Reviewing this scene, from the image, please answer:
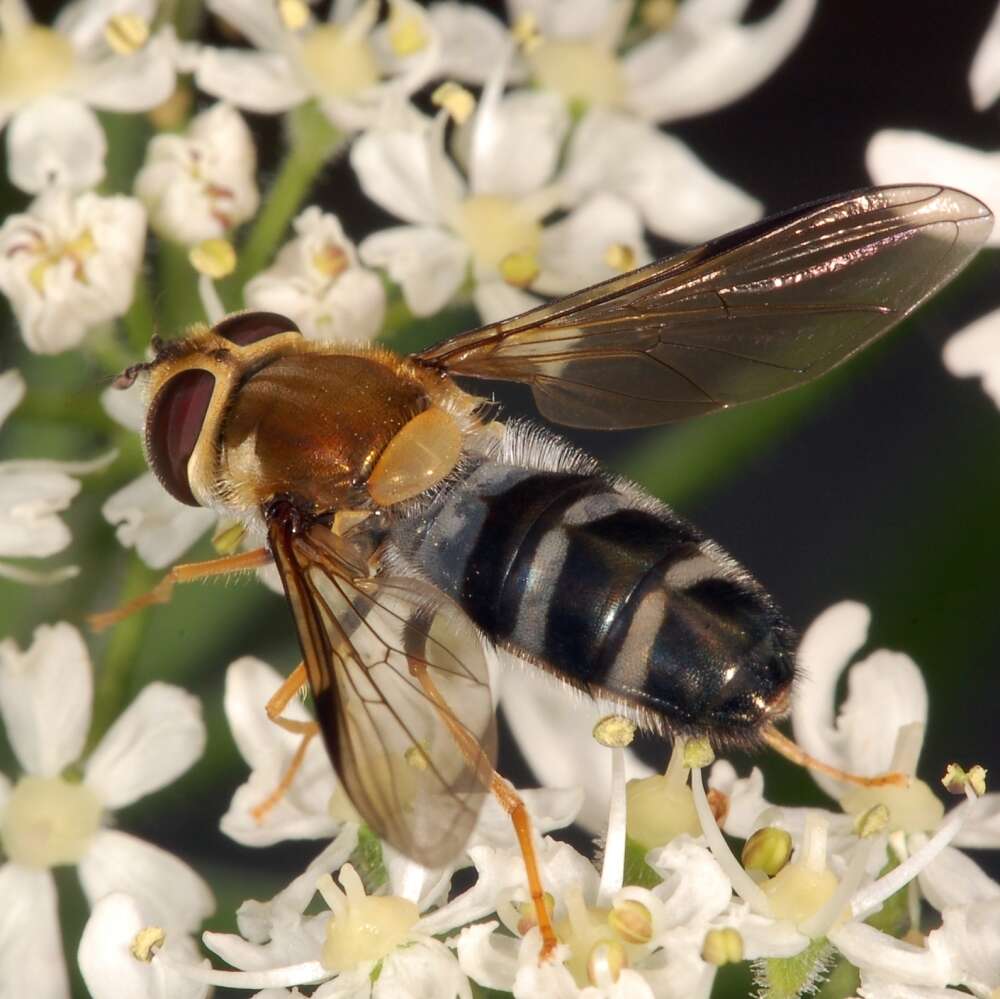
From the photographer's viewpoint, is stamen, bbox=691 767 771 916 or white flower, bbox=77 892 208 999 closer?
stamen, bbox=691 767 771 916

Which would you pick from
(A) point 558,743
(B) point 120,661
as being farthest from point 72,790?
(A) point 558,743

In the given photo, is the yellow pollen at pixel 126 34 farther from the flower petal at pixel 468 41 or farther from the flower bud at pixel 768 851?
the flower bud at pixel 768 851

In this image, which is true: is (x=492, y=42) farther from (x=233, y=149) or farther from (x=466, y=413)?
(x=466, y=413)

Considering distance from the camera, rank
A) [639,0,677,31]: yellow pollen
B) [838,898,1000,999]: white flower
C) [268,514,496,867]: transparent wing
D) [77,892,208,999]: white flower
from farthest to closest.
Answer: [639,0,677,31]: yellow pollen
[77,892,208,999]: white flower
[838,898,1000,999]: white flower
[268,514,496,867]: transparent wing

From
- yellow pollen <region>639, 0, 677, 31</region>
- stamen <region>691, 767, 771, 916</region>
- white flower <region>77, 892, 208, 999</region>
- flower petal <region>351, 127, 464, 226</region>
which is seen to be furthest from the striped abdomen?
yellow pollen <region>639, 0, 677, 31</region>

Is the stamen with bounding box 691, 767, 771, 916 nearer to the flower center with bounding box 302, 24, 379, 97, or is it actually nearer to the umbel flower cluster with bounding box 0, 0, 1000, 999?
the umbel flower cluster with bounding box 0, 0, 1000, 999

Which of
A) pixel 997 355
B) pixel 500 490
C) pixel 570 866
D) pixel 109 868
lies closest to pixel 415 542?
pixel 500 490

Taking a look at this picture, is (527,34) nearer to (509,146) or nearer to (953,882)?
(509,146)
